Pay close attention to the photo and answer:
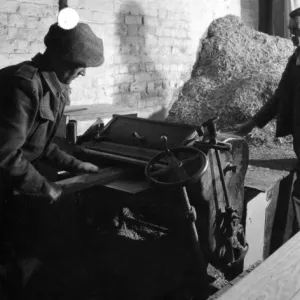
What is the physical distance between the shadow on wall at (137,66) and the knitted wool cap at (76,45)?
4241 mm

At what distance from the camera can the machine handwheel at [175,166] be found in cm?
243

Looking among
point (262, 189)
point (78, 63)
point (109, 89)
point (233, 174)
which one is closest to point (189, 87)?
point (109, 89)

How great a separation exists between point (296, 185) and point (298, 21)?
1682mm

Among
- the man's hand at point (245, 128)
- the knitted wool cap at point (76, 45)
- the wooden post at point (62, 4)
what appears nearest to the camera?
the knitted wool cap at point (76, 45)

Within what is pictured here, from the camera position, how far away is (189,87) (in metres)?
8.28

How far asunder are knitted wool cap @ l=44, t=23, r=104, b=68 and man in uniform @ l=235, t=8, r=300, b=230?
219 centimetres

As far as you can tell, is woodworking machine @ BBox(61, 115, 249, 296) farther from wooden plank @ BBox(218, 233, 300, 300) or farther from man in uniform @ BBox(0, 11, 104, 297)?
wooden plank @ BBox(218, 233, 300, 300)

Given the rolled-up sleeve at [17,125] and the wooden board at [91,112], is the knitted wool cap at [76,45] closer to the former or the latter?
the rolled-up sleeve at [17,125]

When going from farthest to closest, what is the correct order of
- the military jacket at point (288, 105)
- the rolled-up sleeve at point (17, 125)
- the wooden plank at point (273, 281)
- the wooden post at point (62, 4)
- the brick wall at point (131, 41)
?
the wooden post at point (62, 4)
the brick wall at point (131, 41)
the military jacket at point (288, 105)
the rolled-up sleeve at point (17, 125)
the wooden plank at point (273, 281)

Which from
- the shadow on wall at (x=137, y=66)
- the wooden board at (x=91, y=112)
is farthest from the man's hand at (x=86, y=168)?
the shadow on wall at (x=137, y=66)

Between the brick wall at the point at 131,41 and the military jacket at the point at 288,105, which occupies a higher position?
the brick wall at the point at 131,41

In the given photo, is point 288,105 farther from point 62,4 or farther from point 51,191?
point 62,4

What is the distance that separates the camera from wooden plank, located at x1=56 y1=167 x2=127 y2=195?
8.46ft

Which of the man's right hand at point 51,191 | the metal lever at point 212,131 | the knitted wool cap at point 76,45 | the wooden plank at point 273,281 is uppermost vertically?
the knitted wool cap at point 76,45
